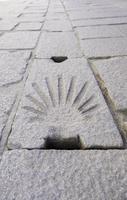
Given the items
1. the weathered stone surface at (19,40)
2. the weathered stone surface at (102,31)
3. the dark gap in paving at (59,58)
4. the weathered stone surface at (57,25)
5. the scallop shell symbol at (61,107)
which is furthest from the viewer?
the weathered stone surface at (57,25)

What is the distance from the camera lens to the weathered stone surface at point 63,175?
2.11 feet

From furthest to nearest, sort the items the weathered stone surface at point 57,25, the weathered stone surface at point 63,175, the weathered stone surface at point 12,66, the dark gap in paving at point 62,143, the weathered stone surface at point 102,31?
the weathered stone surface at point 57,25 < the weathered stone surface at point 102,31 < the weathered stone surface at point 12,66 < the dark gap in paving at point 62,143 < the weathered stone surface at point 63,175

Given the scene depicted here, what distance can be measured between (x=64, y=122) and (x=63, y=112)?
0.24ft

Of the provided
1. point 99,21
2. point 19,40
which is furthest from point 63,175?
point 99,21

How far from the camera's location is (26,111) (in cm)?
102

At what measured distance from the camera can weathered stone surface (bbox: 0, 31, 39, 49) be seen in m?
1.95

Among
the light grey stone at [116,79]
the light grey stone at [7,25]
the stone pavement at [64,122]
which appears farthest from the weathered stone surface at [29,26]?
the light grey stone at [116,79]

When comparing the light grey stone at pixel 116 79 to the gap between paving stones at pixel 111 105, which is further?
the light grey stone at pixel 116 79

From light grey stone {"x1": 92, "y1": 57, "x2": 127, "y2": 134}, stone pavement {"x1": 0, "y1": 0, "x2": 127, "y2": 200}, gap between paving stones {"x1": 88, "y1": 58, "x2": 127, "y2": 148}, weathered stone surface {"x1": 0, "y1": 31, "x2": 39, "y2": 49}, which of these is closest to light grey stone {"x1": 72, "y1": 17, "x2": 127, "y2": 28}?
weathered stone surface {"x1": 0, "y1": 31, "x2": 39, "y2": 49}

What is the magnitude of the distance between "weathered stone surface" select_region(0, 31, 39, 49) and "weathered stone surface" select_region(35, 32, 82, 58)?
74 millimetres

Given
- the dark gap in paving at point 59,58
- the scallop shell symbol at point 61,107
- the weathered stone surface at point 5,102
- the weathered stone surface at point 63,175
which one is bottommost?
the dark gap in paving at point 59,58

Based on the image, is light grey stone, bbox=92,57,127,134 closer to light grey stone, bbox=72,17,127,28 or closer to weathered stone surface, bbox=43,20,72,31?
weathered stone surface, bbox=43,20,72,31

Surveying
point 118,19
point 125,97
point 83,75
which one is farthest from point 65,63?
point 118,19

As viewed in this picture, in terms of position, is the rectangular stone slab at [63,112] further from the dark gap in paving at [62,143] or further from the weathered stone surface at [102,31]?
the weathered stone surface at [102,31]
